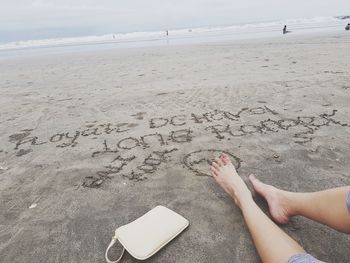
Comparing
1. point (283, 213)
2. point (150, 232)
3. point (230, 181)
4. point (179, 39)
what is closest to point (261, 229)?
point (283, 213)

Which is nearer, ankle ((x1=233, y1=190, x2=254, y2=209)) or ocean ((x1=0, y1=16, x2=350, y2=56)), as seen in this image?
ankle ((x1=233, y1=190, x2=254, y2=209))

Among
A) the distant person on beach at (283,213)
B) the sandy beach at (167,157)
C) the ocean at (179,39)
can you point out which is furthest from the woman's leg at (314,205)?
the ocean at (179,39)

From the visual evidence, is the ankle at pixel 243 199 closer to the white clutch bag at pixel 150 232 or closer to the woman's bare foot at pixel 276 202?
the woman's bare foot at pixel 276 202

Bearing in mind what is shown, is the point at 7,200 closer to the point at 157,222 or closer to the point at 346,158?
the point at 157,222

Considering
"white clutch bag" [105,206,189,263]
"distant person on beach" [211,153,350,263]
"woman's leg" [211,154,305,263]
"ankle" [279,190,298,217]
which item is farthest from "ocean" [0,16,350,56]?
"white clutch bag" [105,206,189,263]

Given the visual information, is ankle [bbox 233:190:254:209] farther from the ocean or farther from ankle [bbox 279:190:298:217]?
the ocean

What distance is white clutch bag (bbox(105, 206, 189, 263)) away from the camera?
1924 millimetres

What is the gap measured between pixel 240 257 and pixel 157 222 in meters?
0.63

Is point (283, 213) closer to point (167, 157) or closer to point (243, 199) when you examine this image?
point (243, 199)

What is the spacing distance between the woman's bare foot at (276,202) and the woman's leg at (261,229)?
18 cm

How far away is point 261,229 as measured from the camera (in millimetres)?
1831

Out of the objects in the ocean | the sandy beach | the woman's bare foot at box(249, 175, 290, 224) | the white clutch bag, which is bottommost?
the ocean

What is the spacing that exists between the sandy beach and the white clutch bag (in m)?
0.07

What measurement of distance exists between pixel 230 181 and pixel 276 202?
16.0 inches
